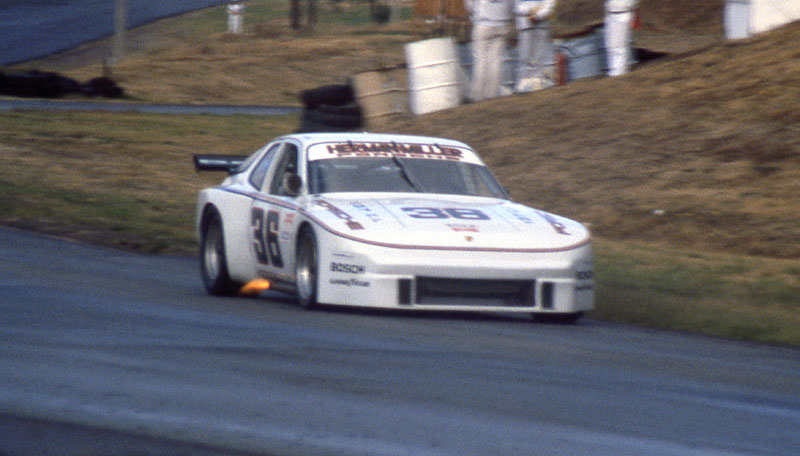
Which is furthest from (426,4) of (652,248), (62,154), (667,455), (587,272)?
(667,455)

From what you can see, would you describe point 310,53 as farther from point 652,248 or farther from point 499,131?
point 652,248

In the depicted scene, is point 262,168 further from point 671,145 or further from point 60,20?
point 60,20

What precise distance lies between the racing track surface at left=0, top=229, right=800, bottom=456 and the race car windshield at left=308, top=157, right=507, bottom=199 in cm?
103

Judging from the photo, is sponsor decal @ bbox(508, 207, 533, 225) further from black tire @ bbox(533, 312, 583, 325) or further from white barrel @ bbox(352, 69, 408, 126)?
white barrel @ bbox(352, 69, 408, 126)

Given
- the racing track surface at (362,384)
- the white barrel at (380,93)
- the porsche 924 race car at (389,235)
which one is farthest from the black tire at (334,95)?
the racing track surface at (362,384)

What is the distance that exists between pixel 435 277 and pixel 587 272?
111 centimetres

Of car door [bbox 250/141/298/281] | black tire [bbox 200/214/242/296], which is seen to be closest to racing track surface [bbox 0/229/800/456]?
car door [bbox 250/141/298/281]

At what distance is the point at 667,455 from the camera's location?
5383 mm

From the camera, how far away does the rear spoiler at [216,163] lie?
1207 cm

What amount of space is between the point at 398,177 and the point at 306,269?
123 centimetres

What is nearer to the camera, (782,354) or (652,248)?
(782,354)

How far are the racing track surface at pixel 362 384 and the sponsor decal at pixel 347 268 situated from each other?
0.31m

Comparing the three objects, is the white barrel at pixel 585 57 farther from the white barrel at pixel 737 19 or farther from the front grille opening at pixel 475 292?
the front grille opening at pixel 475 292

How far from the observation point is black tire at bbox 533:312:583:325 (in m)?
10.1
